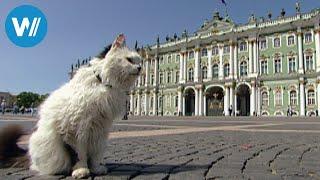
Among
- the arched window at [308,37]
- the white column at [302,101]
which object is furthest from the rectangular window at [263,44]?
the white column at [302,101]

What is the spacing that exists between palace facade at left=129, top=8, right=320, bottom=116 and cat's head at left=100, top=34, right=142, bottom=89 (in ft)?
151

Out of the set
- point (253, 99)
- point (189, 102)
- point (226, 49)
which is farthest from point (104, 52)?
point (189, 102)

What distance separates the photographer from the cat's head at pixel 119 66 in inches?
150

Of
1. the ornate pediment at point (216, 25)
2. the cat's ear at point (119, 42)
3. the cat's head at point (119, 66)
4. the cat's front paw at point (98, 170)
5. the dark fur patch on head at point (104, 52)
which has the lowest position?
the cat's front paw at point (98, 170)

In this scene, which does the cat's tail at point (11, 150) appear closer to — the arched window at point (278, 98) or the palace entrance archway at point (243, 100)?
the arched window at point (278, 98)

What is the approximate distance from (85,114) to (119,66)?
621 mm

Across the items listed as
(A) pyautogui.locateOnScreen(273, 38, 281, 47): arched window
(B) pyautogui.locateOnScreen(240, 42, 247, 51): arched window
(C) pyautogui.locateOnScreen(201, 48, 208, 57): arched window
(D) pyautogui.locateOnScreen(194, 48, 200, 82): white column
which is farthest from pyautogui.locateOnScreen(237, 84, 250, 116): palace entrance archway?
(C) pyautogui.locateOnScreen(201, 48, 208, 57): arched window

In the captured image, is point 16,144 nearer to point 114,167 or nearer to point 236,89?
point 114,167

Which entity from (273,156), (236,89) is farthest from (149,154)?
(236,89)

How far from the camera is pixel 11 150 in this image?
422 cm

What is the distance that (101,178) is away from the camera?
3725mm

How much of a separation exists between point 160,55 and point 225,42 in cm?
1522

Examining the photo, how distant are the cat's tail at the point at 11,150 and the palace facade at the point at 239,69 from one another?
46100 millimetres

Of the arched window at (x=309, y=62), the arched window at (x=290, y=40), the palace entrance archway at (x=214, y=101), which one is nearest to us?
the arched window at (x=309, y=62)
